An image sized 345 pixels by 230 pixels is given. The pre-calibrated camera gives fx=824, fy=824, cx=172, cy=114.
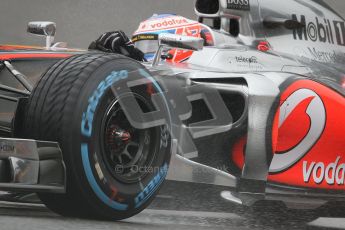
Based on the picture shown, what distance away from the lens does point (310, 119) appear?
13.3ft

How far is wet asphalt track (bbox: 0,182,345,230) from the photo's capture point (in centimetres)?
334

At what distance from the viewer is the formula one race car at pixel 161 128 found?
10.7ft

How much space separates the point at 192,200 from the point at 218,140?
0.32 metres

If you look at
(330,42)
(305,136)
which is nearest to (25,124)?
(305,136)

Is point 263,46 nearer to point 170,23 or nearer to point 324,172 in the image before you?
point 170,23

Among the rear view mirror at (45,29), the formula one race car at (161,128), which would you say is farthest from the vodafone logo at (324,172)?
the rear view mirror at (45,29)

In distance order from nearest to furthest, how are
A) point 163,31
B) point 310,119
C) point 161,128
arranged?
1. point 161,128
2. point 310,119
3. point 163,31

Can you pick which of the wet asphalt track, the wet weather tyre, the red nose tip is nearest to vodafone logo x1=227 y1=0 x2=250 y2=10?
the red nose tip

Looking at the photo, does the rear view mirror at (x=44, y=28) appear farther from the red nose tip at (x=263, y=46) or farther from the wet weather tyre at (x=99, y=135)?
the wet weather tyre at (x=99, y=135)

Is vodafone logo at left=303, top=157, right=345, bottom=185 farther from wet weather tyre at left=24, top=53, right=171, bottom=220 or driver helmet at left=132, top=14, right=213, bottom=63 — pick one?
driver helmet at left=132, top=14, right=213, bottom=63

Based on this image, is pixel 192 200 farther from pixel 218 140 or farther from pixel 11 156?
pixel 11 156

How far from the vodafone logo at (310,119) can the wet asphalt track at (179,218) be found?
1.06 feet

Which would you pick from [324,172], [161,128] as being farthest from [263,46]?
[161,128]

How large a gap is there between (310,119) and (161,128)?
866 mm
